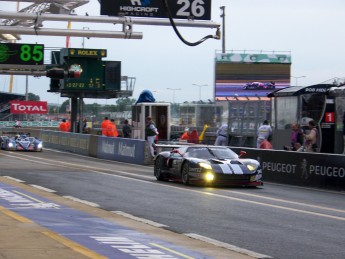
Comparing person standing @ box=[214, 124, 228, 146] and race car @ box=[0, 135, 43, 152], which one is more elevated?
person standing @ box=[214, 124, 228, 146]

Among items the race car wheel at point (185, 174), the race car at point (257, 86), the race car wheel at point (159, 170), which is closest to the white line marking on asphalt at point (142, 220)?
the race car wheel at point (185, 174)

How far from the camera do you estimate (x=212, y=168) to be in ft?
62.0

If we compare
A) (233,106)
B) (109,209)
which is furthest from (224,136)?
(109,209)

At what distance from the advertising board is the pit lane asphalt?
70.2 metres

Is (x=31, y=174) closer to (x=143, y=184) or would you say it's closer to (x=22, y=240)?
(x=143, y=184)

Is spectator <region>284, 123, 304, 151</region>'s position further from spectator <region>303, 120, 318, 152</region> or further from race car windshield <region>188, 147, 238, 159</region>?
race car windshield <region>188, 147, 238, 159</region>

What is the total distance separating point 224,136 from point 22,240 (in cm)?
2356

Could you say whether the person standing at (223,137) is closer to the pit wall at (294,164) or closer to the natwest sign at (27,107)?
the pit wall at (294,164)

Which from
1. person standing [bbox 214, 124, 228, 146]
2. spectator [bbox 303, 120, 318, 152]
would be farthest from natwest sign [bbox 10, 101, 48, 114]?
spectator [bbox 303, 120, 318, 152]

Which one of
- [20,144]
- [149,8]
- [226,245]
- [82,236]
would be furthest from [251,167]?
[20,144]

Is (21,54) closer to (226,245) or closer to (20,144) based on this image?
(20,144)

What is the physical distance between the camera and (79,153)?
130ft

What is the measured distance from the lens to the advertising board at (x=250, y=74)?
8381 cm

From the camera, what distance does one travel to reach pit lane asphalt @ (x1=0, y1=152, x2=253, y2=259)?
847cm
